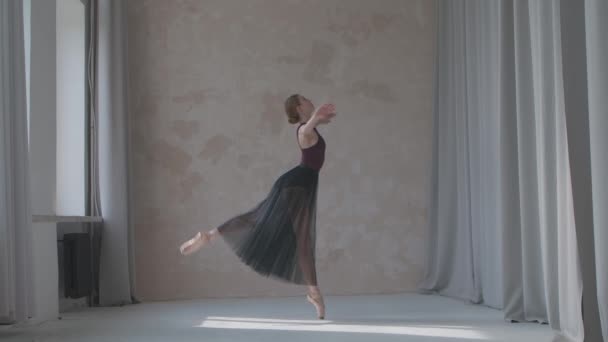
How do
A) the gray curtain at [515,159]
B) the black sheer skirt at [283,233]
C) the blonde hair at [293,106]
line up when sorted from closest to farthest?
the gray curtain at [515,159] → the black sheer skirt at [283,233] → the blonde hair at [293,106]

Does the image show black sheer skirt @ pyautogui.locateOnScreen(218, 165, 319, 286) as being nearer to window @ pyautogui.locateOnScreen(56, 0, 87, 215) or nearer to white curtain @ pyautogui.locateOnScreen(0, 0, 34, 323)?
white curtain @ pyautogui.locateOnScreen(0, 0, 34, 323)

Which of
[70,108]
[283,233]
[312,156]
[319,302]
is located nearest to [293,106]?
[312,156]

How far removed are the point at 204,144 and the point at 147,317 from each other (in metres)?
1.97

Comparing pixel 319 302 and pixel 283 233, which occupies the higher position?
pixel 283 233

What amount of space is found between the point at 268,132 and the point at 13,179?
283 cm

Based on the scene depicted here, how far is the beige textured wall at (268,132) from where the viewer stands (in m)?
6.00

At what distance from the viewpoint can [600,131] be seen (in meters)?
2.82

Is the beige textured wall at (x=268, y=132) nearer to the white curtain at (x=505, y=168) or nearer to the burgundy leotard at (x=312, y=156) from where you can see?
the white curtain at (x=505, y=168)

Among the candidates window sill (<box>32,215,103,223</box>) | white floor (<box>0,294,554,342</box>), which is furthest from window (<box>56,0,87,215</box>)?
white floor (<box>0,294,554,342</box>)

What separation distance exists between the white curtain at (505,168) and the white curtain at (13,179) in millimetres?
2747

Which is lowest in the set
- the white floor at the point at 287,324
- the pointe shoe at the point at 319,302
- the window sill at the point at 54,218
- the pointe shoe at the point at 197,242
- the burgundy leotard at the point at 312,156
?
the white floor at the point at 287,324

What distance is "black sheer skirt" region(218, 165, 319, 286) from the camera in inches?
161

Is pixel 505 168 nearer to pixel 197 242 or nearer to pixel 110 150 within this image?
pixel 197 242

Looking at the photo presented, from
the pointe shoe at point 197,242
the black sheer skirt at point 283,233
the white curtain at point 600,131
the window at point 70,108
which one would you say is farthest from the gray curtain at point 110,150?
the white curtain at point 600,131
